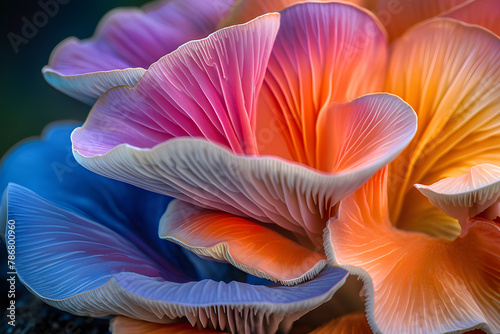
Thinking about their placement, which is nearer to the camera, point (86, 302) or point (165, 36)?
point (86, 302)

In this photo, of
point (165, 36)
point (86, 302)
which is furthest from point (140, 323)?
point (165, 36)

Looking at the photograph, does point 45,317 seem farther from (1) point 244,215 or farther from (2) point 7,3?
(2) point 7,3

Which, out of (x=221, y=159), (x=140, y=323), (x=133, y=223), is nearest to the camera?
(x=221, y=159)

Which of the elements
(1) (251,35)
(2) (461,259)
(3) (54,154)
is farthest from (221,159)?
(3) (54,154)

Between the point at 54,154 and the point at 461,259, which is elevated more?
Answer: the point at 54,154

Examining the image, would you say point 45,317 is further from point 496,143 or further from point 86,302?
point 496,143

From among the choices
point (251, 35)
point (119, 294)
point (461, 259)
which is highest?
point (251, 35)

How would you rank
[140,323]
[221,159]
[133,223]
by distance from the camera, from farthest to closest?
[133,223], [140,323], [221,159]
